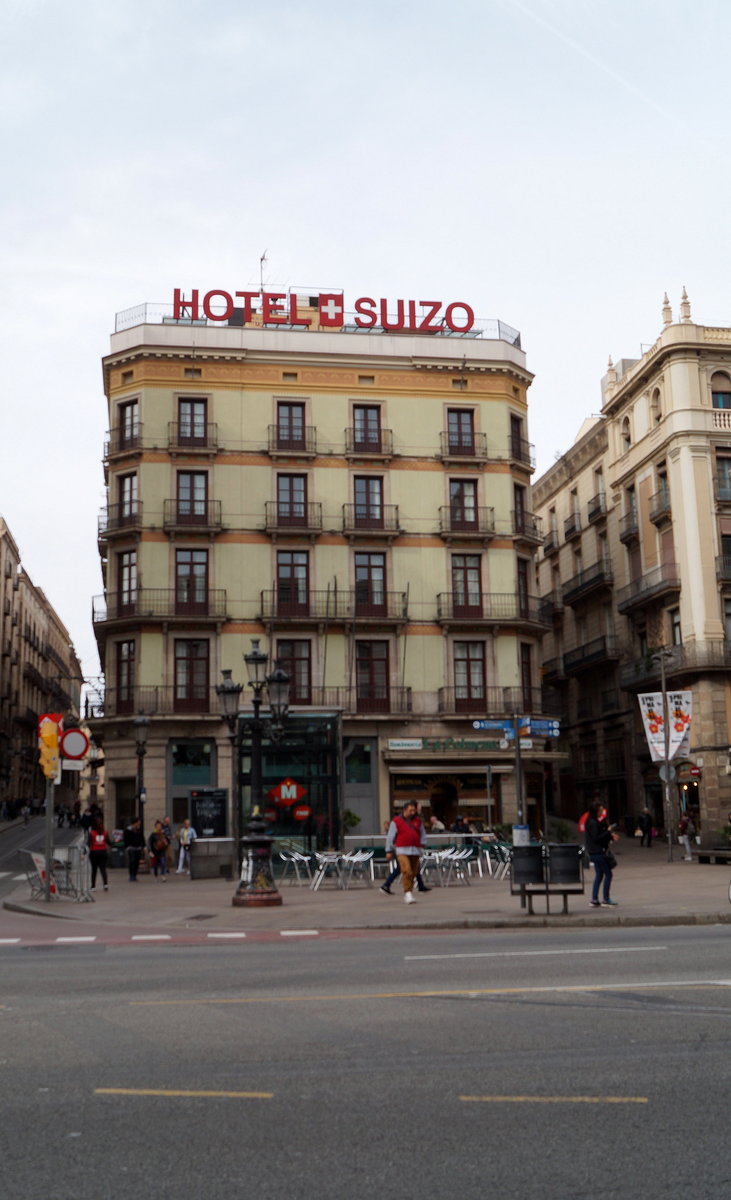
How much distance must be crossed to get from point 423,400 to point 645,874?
22445mm

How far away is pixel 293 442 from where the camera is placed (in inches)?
1732

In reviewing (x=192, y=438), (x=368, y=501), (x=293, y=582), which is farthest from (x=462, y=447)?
(x=192, y=438)

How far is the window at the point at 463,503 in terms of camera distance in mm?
44531

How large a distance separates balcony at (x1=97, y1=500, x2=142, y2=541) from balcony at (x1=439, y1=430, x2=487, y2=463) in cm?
1144

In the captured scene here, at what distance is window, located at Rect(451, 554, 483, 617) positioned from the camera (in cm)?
4391

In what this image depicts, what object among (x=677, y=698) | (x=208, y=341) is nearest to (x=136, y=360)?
(x=208, y=341)

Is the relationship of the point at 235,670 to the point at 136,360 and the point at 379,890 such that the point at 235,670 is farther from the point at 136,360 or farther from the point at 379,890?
the point at 379,890

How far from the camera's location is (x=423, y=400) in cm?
4516

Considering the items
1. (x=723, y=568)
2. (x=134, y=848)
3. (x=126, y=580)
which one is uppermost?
(x=723, y=568)

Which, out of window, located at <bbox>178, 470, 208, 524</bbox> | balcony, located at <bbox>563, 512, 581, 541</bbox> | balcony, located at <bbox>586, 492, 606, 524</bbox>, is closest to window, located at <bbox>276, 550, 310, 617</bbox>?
window, located at <bbox>178, 470, 208, 524</bbox>

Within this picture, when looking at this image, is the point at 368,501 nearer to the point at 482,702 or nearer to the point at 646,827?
the point at 482,702

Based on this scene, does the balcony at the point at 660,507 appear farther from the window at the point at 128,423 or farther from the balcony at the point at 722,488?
the window at the point at 128,423

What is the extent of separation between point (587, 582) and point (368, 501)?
15.7m

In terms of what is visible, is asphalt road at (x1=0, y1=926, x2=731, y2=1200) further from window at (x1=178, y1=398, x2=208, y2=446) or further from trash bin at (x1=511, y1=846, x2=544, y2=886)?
window at (x1=178, y1=398, x2=208, y2=446)
